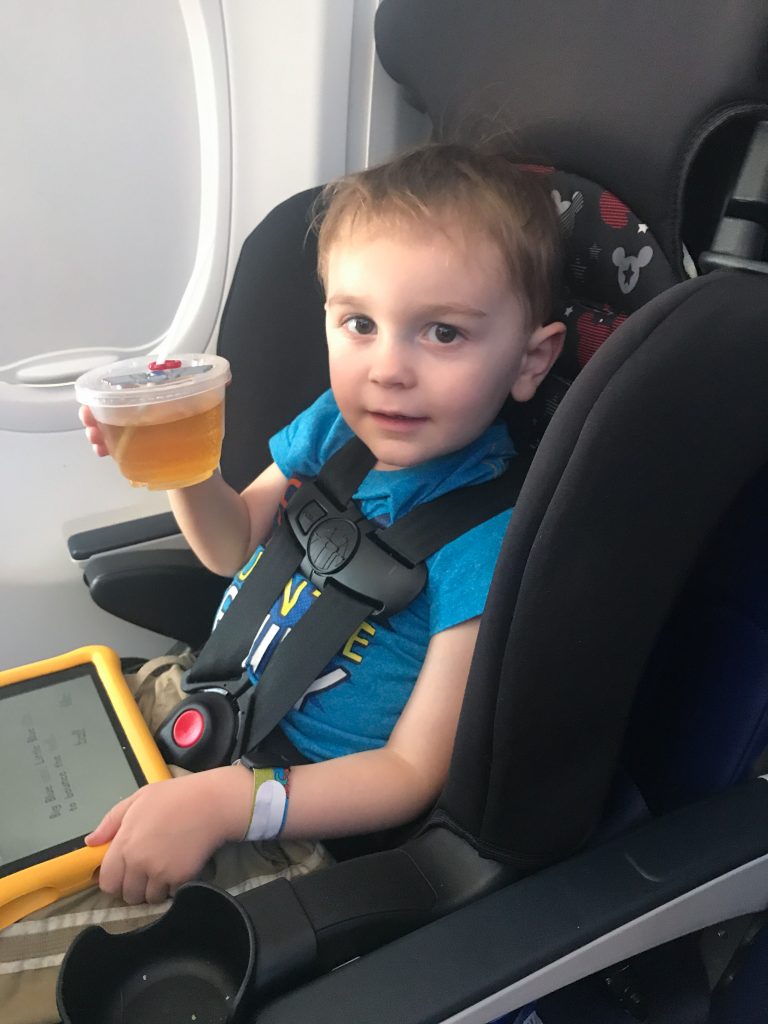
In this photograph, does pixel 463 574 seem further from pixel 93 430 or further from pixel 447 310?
pixel 93 430

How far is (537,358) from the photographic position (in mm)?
949

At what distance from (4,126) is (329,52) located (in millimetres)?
515

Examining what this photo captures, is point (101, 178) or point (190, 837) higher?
point (101, 178)

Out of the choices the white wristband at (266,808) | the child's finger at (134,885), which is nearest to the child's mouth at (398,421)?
the white wristband at (266,808)

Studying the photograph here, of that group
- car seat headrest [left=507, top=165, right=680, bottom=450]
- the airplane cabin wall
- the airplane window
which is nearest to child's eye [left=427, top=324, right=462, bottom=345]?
car seat headrest [left=507, top=165, right=680, bottom=450]

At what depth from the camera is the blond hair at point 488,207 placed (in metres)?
0.89

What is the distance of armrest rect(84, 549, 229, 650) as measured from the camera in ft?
3.94

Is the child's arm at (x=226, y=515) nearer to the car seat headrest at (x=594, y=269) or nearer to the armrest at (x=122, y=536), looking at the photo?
the armrest at (x=122, y=536)

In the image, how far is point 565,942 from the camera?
2.15ft

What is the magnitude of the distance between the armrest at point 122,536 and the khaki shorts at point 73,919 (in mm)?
459

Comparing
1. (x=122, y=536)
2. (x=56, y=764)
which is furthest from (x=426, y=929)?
(x=122, y=536)

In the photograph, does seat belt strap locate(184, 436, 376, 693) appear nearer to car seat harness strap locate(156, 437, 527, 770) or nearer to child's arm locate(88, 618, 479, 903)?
car seat harness strap locate(156, 437, 527, 770)

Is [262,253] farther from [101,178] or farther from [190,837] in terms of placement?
[190,837]

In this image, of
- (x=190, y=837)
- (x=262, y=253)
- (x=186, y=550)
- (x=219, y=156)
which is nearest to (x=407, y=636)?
(x=190, y=837)
